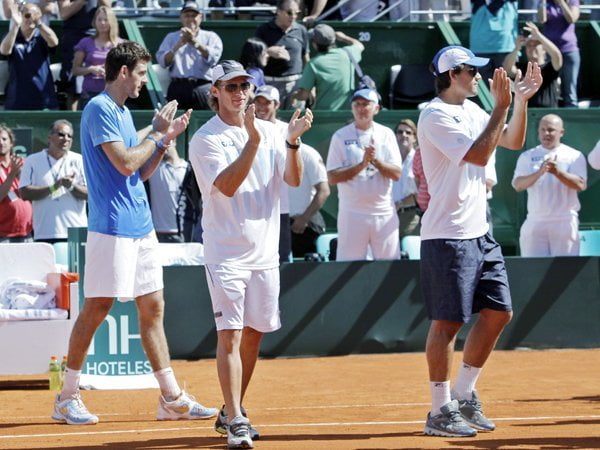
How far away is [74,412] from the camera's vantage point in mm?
7840

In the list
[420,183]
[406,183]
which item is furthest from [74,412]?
[406,183]

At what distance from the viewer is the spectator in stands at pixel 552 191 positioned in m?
12.6

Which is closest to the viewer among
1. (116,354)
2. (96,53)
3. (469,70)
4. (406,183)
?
(469,70)

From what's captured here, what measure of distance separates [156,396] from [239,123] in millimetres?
2882

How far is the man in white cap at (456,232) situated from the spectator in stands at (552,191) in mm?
5488

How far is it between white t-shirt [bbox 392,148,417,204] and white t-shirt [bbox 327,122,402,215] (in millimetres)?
981

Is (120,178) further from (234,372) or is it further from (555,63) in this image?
(555,63)

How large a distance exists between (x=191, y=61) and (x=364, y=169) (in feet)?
11.3

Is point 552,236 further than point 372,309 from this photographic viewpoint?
Yes

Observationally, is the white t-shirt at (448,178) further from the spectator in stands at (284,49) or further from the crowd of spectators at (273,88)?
the spectator in stands at (284,49)

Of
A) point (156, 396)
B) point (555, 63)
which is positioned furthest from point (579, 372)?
point (555, 63)

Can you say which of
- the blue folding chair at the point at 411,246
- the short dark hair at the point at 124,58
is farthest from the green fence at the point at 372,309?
the short dark hair at the point at 124,58

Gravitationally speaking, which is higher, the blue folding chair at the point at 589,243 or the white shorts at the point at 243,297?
the white shorts at the point at 243,297

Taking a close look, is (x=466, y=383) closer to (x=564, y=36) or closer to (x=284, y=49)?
(x=284, y=49)
